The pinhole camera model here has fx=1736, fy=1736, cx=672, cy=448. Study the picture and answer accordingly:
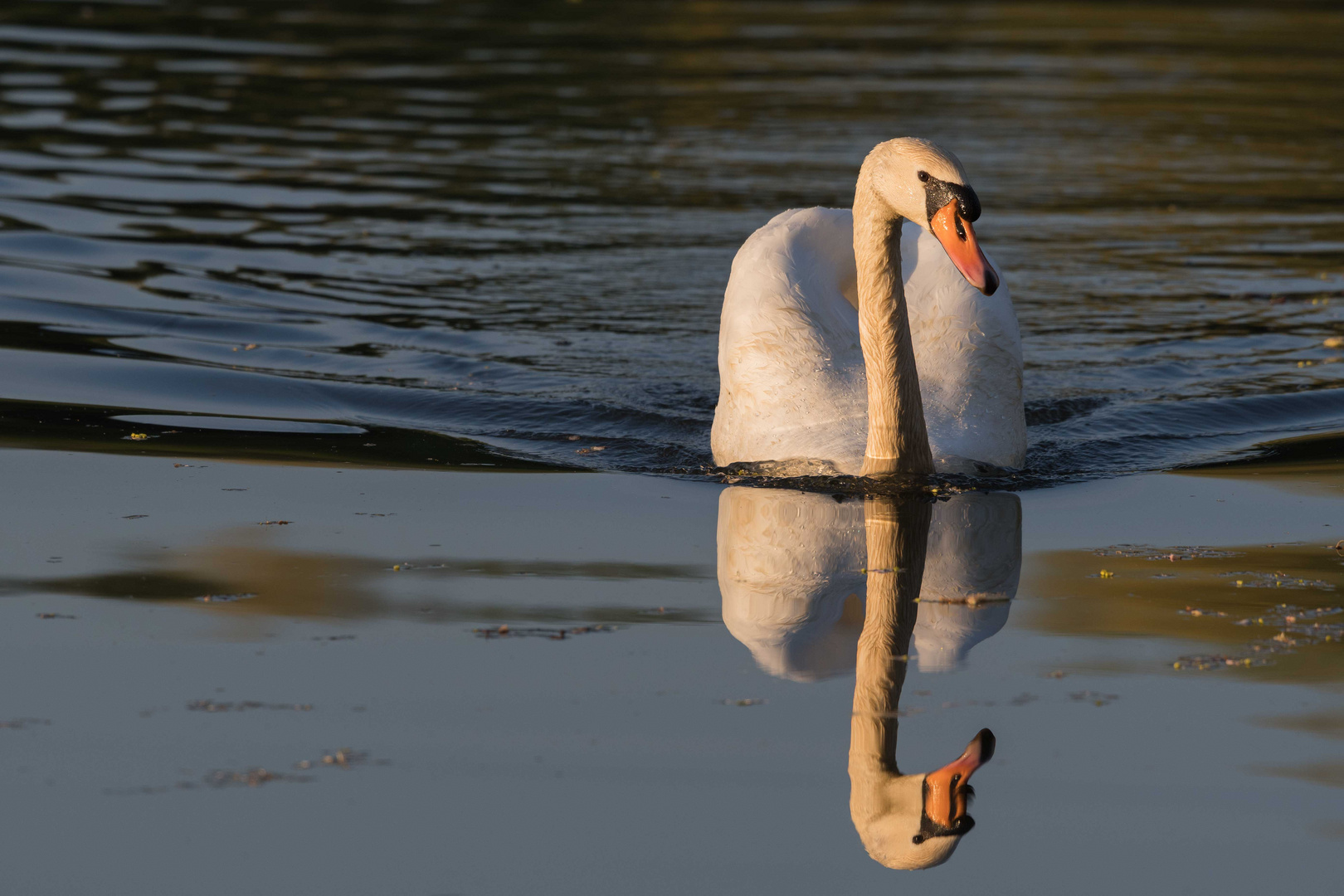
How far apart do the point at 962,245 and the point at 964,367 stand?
1.50m

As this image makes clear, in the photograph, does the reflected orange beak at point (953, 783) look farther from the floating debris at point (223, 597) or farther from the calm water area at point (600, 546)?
the floating debris at point (223, 597)

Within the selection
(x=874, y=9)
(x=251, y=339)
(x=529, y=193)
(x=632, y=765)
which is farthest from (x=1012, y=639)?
(x=874, y=9)

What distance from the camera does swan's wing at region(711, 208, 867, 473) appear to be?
785cm

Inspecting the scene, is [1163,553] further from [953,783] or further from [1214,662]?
[953,783]

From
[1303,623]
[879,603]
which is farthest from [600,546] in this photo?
[1303,623]

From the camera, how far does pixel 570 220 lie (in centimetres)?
1451

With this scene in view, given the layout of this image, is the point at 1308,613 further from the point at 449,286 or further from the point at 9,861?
the point at 449,286

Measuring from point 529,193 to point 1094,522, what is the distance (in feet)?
30.5

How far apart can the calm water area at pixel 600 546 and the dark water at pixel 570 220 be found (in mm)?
59

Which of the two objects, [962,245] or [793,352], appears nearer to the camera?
[962,245]

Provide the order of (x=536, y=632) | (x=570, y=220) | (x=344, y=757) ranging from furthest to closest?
(x=570, y=220) < (x=536, y=632) < (x=344, y=757)

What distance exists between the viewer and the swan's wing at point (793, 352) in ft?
25.8

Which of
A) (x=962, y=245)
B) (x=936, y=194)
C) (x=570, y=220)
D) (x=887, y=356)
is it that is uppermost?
(x=936, y=194)

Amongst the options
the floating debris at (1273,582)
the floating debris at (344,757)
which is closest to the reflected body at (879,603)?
the floating debris at (1273,582)
